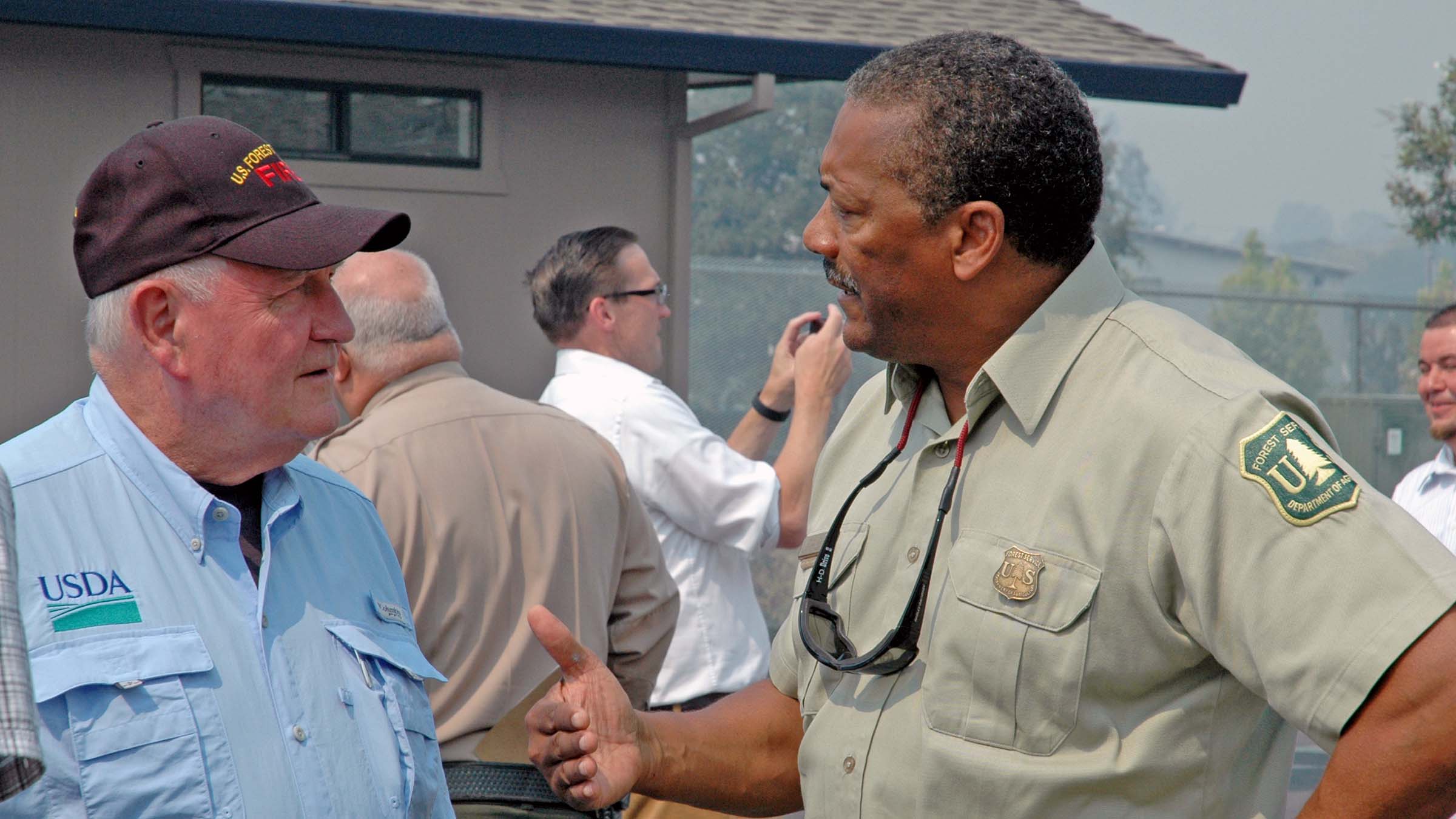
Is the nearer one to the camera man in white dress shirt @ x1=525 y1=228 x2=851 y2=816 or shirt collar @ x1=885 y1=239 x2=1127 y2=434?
shirt collar @ x1=885 y1=239 x2=1127 y2=434

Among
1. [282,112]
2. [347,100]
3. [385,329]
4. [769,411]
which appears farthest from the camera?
[347,100]

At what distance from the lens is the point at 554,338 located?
5.14 meters

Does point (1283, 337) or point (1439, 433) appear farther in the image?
point (1283, 337)

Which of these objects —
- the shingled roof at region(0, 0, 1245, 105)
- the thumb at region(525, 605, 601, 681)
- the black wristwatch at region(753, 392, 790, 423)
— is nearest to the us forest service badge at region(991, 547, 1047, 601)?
the thumb at region(525, 605, 601, 681)

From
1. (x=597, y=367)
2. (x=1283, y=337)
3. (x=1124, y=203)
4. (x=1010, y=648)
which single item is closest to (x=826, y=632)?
(x=1010, y=648)

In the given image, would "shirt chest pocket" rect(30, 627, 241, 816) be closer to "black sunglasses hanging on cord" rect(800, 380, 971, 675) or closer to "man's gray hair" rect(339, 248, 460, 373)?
"black sunglasses hanging on cord" rect(800, 380, 971, 675)

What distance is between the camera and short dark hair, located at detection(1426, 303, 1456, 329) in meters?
5.98

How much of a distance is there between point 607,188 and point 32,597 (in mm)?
6241

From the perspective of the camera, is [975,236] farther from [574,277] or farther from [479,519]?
[574,277]

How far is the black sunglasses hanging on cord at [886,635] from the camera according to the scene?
2.15 meters

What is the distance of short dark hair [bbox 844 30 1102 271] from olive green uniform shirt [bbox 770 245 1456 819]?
113 mm

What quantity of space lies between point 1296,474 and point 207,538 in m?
1.56

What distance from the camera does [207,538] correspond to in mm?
2064

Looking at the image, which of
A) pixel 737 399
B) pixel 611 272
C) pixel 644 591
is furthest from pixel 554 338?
pixel 737 399
